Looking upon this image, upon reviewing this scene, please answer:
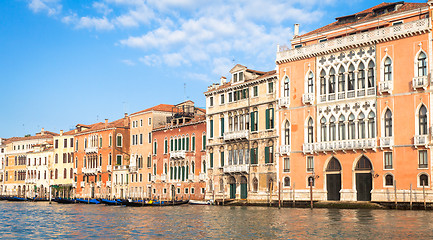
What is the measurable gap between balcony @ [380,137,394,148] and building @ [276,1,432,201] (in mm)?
50

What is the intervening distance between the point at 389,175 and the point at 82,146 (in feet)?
122

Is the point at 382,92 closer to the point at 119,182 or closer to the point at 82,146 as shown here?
the point at 119,182

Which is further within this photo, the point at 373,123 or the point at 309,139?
the point at 309,139

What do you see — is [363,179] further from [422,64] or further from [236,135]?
[236,135]

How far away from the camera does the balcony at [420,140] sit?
1176 inches

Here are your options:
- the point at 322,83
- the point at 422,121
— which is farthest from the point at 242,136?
the point at 422,121

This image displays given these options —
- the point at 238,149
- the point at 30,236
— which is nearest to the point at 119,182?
the point at 238,149

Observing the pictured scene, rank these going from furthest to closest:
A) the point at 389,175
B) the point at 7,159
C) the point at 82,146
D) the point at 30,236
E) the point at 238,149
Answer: the point at 7,159 → the point at 82,146 → the point at 238,149 → the point at 389,175 → the point at 30,236

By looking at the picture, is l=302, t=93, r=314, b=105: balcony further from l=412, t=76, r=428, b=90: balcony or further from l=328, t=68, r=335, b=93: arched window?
l=412, t=76, r=428, b=90: balcony

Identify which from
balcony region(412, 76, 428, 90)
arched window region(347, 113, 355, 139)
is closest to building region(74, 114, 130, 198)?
arched window region(347, 113, 355, 139)

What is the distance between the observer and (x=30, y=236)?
2111 centimetres

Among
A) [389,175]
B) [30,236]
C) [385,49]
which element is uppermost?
[385,49]

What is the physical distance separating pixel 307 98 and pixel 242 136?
20.9 feet

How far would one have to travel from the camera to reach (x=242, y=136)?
40062mm
